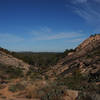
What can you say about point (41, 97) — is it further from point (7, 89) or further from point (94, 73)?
point (94, 73)

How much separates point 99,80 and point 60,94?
211 inches

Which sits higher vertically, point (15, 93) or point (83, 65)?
point (83, 65)

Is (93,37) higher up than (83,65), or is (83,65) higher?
(93,37)

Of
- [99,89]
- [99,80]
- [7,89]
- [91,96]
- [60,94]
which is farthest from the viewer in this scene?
[99,80]

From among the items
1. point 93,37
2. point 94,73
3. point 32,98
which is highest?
point 93,37

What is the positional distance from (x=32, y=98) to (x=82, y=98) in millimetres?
2674

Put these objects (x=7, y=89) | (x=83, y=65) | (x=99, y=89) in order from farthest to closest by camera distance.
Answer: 1. (x=83, y=65)
2. (x=7, y=89)
3. (x=99, y=89)

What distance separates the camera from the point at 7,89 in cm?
901

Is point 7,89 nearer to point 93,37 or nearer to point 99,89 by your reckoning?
point 99,89

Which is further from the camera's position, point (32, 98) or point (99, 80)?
point (99, 80)

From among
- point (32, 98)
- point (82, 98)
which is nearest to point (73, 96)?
point (82, 98)

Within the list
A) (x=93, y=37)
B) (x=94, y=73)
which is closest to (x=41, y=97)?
(x=94, y=73)

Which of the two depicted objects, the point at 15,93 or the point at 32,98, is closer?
the point at 32,98

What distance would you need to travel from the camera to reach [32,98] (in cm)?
708
